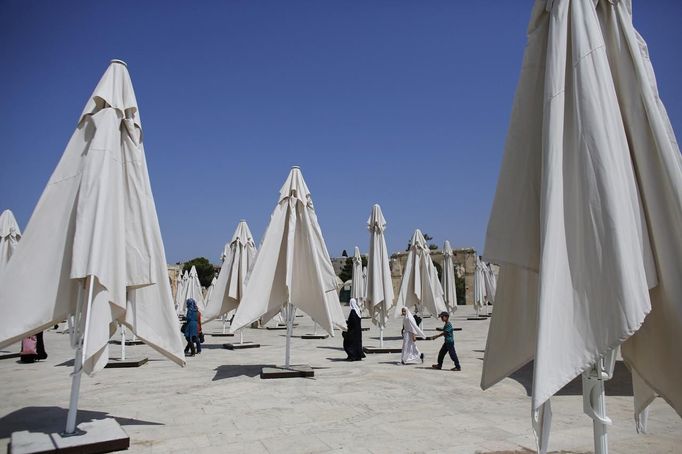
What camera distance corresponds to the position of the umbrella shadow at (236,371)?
812 centimetres

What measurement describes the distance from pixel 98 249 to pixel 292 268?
4.47m

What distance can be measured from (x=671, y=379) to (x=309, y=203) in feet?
22.3

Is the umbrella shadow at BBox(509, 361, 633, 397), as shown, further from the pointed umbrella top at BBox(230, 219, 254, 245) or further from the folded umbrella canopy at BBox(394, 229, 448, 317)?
the pointed umbrella top at BBox(230, 219, 254, 245)

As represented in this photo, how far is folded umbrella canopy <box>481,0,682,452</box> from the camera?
6.88ft

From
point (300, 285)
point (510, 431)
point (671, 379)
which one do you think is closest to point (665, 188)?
point (671, 379)

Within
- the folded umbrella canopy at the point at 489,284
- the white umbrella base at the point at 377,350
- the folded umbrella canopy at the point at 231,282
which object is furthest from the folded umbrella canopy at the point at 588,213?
the folded umbrella canopy at the point at 489,284

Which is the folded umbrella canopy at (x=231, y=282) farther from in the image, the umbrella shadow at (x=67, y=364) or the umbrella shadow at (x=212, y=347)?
the umbrella shadow at (x=67, y=364)

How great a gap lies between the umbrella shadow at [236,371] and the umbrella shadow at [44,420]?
8.76ft

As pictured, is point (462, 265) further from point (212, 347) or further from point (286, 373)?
point (286, 373)

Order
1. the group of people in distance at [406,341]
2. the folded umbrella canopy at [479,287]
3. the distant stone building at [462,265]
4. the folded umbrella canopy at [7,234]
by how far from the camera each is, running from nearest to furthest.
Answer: the group of people in distance at [406,341] → the folded umbrella canopy at [7,234] → the folded umbrella canopy at [479,287] → the distant stone building at [462,265]

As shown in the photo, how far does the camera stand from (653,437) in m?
4.57

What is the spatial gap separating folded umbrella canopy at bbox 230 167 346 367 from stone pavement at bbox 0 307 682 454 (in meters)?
1.24

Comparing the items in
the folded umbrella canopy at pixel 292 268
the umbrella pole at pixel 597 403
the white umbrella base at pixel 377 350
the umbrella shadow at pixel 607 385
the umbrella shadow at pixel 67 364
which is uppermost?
the folded umbrella canopy at pixel 292 268

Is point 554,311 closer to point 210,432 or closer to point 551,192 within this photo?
point 551,192
